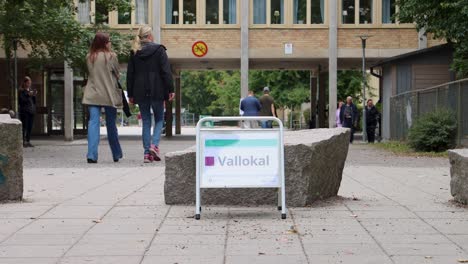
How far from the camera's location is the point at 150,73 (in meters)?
12.1

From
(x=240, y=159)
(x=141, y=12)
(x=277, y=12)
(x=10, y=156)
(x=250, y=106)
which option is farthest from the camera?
(x=141, y=12)

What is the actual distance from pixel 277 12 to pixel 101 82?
23.4m

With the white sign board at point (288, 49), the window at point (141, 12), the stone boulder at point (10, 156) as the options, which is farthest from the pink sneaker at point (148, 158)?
the window at point (141, 12)

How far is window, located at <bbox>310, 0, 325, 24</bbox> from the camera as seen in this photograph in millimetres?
34938

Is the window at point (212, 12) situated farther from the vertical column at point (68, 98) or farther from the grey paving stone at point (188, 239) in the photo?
the grey paving stone at point (188, 239)

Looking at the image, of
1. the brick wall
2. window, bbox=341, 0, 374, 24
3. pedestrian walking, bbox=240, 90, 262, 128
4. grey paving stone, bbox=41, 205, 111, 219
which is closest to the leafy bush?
pedestrian walking, bbox=240, 90, 262, 128

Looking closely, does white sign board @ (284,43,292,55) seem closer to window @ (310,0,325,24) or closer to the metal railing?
window @ (310,0,325,24)

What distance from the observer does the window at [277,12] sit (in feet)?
115

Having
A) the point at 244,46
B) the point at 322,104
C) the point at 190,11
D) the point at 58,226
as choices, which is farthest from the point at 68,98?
the point at 58,226

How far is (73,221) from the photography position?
21.6 feet

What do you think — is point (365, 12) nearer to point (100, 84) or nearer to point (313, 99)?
point (313, 99)

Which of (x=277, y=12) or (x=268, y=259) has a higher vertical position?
(x=277, y=12)

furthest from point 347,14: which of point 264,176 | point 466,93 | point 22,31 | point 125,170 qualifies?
point 264,176

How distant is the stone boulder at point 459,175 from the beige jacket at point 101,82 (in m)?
6.25
